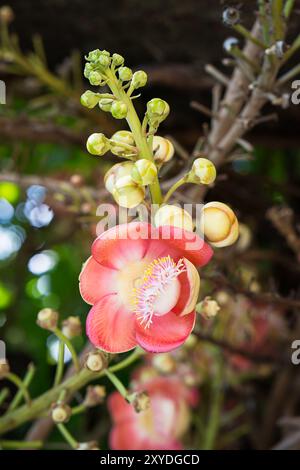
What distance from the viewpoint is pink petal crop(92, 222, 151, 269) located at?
0.32 meters

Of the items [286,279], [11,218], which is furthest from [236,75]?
[11,218]

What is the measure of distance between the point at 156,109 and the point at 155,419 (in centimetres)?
37

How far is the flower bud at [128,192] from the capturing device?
327mm

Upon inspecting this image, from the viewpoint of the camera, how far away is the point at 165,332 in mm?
338

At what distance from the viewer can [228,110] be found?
468 millimetres

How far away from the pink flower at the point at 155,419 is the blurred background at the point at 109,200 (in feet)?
0.19

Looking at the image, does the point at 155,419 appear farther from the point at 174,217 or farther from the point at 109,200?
the point at 174,217

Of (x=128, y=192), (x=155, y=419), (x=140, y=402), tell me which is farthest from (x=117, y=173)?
(x=155, y=419)

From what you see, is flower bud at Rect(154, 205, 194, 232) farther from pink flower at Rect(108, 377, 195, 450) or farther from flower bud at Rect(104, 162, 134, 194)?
pink flower at Rect(108, 377, 195, 450)

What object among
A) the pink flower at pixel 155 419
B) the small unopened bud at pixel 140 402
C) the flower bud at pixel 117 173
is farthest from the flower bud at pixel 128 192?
the pink flower at pixel 155 419

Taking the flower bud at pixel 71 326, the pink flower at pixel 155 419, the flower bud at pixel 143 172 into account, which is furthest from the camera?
the pink flower at pixel 155 419

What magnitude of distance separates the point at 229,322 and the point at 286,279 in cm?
7

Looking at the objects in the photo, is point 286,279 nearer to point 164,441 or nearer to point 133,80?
point 164,441

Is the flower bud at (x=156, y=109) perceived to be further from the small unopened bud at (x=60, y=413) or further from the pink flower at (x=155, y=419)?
the pink flower at (x=155, y=419)
